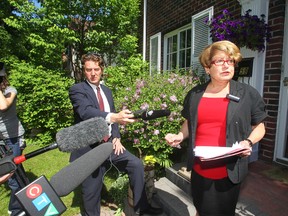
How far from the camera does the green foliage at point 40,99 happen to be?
650 centimetres

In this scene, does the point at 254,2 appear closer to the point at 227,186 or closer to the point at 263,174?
the point at 263,174

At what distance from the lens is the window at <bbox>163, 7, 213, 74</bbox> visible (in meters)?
5.24

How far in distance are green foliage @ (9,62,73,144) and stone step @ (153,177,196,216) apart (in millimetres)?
4134

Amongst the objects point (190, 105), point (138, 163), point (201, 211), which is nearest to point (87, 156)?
point (190, 105)

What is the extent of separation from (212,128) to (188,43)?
481 centimetres

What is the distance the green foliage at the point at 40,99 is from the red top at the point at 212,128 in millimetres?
5511

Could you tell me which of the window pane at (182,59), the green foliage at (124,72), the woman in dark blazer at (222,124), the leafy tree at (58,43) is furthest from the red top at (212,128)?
the leafy tree at (58,43)

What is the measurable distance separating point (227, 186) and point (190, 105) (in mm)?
718

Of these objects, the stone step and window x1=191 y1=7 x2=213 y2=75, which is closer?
the stone step

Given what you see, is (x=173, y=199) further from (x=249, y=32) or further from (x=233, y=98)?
(x=249, y=32)

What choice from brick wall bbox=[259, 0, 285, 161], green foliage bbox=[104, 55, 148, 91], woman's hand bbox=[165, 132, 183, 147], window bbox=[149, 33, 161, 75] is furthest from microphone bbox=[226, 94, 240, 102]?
window bbox=[149, 33, 161, 75]

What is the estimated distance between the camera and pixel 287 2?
3.45 meters

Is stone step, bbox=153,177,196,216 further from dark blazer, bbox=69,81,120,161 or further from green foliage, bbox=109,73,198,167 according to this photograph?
dark blazer, bbox=69,81,120,161

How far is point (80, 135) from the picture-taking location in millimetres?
1009
